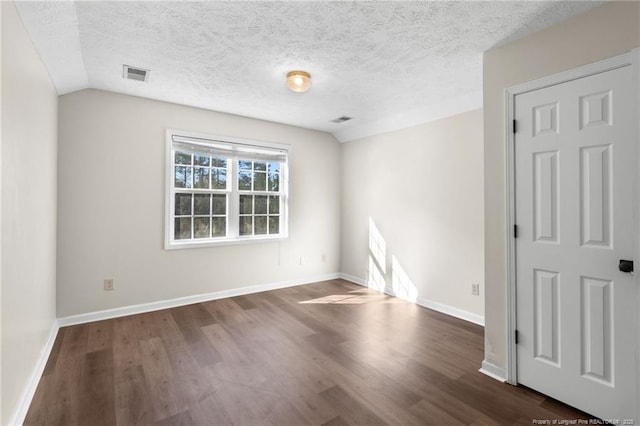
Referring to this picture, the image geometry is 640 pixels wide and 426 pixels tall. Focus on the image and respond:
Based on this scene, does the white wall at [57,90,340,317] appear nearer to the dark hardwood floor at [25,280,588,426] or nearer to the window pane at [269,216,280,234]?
the window pane at [269,216,280,234]

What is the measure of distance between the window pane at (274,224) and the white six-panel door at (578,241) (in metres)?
3.30

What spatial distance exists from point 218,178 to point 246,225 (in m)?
0.78

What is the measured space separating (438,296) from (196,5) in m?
3.73

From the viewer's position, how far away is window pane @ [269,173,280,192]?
465 centimetres

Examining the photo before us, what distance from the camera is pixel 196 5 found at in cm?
190

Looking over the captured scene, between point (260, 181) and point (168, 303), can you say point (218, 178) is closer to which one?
point (260, 181)

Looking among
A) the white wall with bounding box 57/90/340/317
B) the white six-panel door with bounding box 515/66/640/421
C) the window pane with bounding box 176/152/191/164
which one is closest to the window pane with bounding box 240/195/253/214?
the white wall with bounding box 57/90/340/317

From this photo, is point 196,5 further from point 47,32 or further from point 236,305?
point 236,305

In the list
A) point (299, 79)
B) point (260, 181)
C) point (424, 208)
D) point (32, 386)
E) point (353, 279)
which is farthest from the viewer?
point (353, 279)

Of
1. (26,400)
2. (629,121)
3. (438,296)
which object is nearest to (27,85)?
(26,400)

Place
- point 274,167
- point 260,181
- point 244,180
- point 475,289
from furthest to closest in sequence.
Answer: point 274,167
point 260,181
point 244,180
point 475,289

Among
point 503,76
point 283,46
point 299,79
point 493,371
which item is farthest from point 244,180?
point 493,371

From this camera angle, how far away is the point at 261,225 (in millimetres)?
4582

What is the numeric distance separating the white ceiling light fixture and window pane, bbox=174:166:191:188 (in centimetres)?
196
